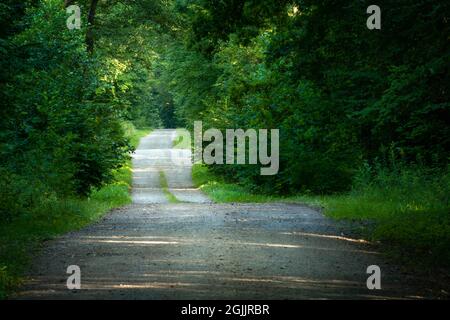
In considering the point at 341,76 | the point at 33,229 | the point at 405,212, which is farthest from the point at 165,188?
the point at 405,212

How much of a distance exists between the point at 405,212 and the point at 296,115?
10.9 meters

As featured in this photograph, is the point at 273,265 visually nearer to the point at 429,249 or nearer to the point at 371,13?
the point at 429,249

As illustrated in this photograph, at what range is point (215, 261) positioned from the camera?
495 inches

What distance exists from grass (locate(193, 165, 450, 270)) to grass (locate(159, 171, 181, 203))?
9480 millimetres

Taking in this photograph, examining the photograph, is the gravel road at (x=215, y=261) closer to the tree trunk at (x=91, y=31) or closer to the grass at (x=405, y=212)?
the grass at (x=405, y=212)

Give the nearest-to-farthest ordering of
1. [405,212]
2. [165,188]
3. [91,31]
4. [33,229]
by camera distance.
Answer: [33,229]
[405,212]
[91,31]
[165,188]

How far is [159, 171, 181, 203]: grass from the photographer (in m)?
36.4

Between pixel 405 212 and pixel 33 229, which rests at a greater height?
pixel 405 212

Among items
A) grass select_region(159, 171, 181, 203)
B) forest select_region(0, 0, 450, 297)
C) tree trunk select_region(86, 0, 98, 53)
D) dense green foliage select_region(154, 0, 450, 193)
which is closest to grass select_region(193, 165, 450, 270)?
forest select_region(0, 0, 450, 297)

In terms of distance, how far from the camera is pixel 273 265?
12.2 meters

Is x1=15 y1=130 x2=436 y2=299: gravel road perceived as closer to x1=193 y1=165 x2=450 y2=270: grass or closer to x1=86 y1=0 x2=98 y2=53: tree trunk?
x1=193 y1=165 x2=450 y2=270: grass

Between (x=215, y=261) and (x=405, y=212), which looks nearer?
(x=215, y=261)

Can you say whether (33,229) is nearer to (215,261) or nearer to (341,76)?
(215,261)

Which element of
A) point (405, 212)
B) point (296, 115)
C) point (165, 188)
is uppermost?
point (296, 115)
